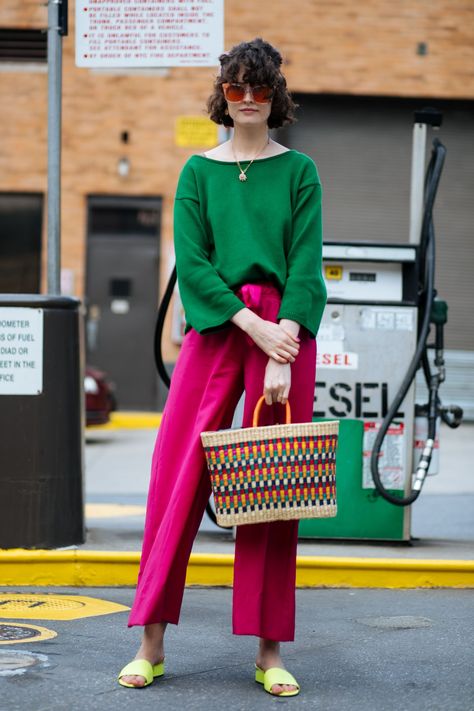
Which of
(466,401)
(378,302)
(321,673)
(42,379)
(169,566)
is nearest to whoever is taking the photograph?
(169,566)

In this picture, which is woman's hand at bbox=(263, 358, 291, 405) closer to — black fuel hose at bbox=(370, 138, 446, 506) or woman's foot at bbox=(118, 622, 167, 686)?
woman's foot at bbox=(118, 622, 167, 686)

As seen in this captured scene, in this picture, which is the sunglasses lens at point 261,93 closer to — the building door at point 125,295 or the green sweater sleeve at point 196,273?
the green sweater sleeve at point 196,273

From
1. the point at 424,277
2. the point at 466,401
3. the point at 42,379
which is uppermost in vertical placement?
the point at 424,277

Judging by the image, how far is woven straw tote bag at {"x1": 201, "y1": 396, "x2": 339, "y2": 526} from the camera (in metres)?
3.57

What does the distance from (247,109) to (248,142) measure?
101 millimetres

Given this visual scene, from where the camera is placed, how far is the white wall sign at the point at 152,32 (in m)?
6.32

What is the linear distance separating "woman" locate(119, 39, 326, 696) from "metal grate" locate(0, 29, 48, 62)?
13215 millimetres

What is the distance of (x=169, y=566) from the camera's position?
3.70 meters

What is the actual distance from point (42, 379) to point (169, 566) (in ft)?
7.10

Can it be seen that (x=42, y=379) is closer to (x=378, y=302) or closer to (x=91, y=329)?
(x=378, y=302)

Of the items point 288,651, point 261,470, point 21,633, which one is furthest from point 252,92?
point 21,633

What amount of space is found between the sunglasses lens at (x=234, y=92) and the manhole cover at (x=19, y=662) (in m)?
1.87

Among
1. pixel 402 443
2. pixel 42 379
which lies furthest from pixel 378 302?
Answer: pixel 42 379

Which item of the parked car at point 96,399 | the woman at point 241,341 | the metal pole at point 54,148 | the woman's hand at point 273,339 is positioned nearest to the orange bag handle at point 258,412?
the woman at point 241,341
